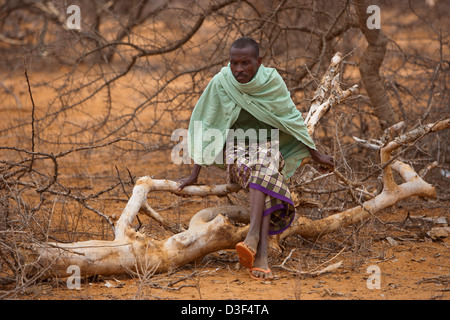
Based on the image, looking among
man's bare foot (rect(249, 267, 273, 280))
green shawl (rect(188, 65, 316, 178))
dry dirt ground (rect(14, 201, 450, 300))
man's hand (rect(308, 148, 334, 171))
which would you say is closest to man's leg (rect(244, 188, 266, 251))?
man's bare foot (rect(249, 267, 273, 280))

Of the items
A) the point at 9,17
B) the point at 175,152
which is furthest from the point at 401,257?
the point at 9,17

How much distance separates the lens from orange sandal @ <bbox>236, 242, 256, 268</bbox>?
119 inches

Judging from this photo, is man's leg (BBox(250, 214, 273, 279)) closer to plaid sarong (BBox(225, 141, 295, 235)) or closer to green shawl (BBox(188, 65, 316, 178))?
plaid sarong (BBox(225, 141, 295, 235))

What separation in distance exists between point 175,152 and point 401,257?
2.62 m

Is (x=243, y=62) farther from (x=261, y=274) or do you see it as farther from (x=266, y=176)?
(x=261, y=274)

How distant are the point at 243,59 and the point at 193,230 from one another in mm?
987

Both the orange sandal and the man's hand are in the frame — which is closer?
the orange sandal

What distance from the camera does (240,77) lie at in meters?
3.31

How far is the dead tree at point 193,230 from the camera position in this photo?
289 centimetres

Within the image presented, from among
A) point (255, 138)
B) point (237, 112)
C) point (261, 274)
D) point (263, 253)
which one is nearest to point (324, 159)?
point (255, 138)

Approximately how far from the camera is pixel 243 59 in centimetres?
327

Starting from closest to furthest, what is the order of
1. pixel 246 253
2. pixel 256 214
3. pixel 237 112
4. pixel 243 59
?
pixel 246 253
pixel 256 214
pixel 243 59
pixel 237 112
